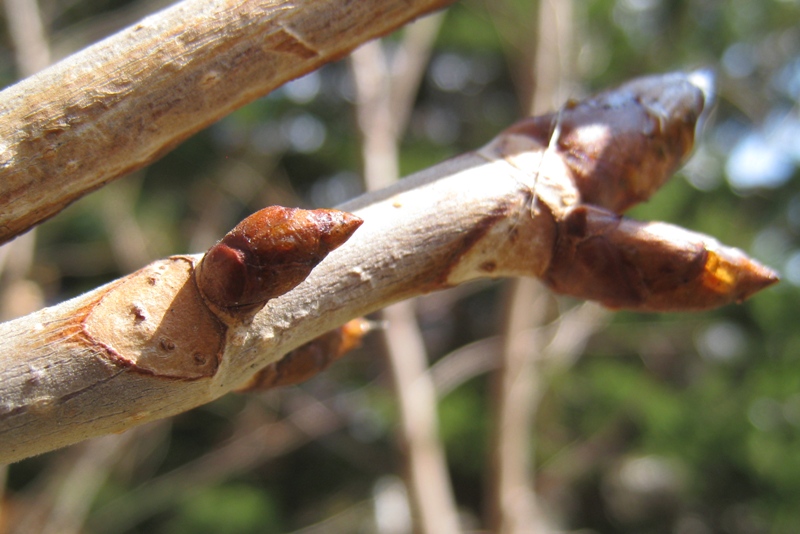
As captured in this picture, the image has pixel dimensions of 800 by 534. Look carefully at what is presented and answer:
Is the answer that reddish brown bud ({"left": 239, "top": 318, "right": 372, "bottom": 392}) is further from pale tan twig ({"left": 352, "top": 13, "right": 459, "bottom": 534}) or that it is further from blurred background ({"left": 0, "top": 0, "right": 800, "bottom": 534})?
blurred background ({"left": 0, "top": 0, "right": 800, "bottom": 534})

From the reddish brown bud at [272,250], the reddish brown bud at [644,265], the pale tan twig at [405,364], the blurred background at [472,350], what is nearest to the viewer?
the reddish brown bud at [272,250]

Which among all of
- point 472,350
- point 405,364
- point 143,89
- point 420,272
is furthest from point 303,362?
point 472,350

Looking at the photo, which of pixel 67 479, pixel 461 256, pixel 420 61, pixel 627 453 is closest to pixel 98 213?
pixel 67 479

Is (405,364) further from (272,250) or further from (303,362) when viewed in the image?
(272,250)

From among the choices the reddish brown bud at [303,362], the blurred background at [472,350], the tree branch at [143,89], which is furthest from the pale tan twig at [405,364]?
the tree branch at [143,89]

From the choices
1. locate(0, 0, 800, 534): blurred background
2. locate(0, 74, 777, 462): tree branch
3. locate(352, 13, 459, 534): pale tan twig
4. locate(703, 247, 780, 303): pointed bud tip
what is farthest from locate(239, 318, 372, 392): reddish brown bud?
locate(0, 0, 800, 534): blurred background

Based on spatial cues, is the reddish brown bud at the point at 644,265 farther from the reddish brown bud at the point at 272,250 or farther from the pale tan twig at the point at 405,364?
the pale tan twig at the point at 405,364
